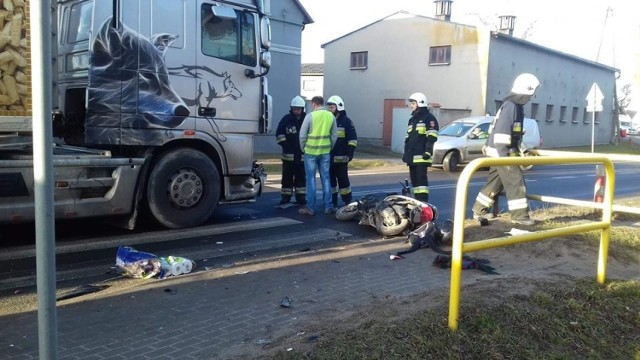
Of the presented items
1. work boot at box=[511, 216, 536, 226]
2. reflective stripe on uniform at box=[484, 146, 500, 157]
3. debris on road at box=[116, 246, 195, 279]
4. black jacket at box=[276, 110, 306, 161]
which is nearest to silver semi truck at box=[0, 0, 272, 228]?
debris on road at box=[116, 246, 195, 279]

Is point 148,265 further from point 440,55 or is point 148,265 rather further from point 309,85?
point 309,85

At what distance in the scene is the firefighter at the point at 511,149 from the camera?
25.3 ft

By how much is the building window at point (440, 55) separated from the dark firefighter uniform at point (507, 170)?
78.7 ft

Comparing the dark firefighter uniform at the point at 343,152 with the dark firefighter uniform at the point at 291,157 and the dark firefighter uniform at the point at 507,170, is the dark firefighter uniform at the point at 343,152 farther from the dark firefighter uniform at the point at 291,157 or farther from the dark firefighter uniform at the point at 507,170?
the dark firefighter uniform at the point at 507,170

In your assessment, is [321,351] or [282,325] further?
[282,325]

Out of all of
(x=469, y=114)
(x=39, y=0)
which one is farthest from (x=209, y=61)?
(x=469, y=114)

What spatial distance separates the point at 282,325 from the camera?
4379mm

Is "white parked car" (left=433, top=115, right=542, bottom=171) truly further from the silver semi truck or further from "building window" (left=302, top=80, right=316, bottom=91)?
"building window" (left=302, top=80, right=316, bottom=91)

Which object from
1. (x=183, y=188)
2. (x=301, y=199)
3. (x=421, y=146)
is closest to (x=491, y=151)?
(x=421, y=146)

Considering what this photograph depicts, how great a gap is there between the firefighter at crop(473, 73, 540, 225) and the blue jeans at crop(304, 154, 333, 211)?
2348mm

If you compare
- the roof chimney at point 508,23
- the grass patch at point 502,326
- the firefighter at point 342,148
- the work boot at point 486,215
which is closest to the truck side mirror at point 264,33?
the firefighter at point 342,148

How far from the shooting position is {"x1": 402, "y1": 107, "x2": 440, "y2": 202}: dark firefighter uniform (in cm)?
912

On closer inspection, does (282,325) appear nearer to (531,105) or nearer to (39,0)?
(39,0)

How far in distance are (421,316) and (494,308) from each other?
626mm
